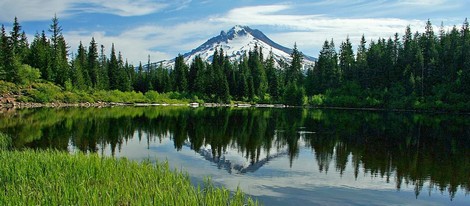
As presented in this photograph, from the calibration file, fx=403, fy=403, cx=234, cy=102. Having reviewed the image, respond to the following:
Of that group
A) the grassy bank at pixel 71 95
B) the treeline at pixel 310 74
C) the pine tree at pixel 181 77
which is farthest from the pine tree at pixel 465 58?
the pine tree at pixel 181 77

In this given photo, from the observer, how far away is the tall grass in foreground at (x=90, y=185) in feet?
36.5

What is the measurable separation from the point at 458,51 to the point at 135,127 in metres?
93.5

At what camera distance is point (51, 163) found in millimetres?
15555

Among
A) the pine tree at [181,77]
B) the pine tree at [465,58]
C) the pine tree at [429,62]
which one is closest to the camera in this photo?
the pine tree at [465,58]

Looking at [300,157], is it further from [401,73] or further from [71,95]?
[401,73]

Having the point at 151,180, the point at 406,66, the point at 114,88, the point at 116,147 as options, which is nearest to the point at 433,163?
the point at 151,180

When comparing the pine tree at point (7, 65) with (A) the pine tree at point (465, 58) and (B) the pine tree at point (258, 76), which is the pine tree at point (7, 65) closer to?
(B) the pine tree at point (258, 76)

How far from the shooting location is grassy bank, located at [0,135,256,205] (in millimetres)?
11125

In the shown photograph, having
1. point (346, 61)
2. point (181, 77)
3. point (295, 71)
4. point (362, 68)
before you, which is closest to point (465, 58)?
point (362, 68)

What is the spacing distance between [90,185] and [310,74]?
132466 mm

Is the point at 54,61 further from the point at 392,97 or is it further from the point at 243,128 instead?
the point at 392,97

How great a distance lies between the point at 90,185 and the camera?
529 inches

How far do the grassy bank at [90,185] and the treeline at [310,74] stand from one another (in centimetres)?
8394

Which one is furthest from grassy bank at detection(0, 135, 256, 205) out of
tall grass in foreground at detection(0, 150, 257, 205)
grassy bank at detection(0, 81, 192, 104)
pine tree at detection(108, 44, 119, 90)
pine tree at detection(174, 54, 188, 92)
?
pine tree at detection(174, 54, 188, 92)
